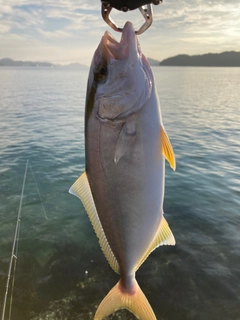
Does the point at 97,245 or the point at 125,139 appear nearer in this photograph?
the point at 125,139

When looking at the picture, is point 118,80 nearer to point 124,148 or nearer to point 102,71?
point 102,71

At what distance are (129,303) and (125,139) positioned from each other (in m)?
1.89

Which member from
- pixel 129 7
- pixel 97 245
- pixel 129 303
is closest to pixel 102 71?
pixel 129 7

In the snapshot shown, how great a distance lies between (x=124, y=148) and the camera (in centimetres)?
286

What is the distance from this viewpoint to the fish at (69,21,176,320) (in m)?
2.84

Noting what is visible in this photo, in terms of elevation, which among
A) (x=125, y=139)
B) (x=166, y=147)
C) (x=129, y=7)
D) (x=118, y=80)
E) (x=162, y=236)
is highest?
(x=129, y=7)

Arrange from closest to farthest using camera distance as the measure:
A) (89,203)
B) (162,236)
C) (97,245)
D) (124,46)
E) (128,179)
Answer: (124,46) → (128,179) → (89,203) → (162,236) → (97,245)

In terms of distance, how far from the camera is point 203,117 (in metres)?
30.6

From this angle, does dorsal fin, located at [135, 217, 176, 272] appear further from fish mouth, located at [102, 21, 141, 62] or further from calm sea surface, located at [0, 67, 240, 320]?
calm sea surface, located at [0, 67, 240, 320]

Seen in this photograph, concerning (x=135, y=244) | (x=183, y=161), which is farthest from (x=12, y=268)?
(x=183, y=161)

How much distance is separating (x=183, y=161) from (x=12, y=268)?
433 inches

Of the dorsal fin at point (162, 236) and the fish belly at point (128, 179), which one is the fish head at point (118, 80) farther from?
the dorsal fin at point (162, 236)

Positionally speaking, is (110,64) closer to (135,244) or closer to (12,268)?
(135,244)

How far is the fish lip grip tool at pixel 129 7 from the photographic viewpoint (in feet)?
9.07
